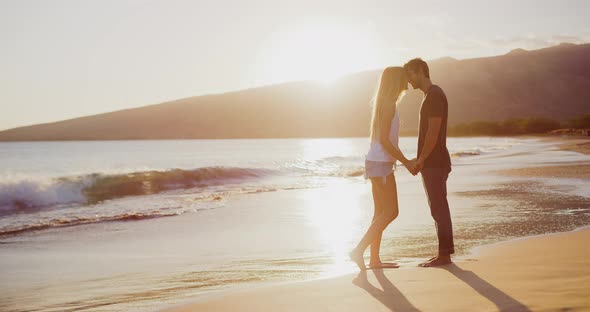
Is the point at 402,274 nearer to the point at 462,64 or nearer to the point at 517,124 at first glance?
the point at 517,124

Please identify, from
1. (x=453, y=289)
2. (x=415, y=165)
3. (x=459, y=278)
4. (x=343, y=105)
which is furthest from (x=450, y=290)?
(x=343, y=105)

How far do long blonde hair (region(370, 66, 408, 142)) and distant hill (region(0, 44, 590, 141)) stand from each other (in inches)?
4778

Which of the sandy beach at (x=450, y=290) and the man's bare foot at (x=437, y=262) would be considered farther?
the man's bare foot at (x=437, y=262)

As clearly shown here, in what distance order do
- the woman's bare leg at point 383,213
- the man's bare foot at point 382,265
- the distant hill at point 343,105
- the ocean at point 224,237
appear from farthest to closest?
the distant hill at point 343,105 → the woman's bare leg at point 383,213 → the man's bare foot at point 382,265 → the ocean at point 224,237

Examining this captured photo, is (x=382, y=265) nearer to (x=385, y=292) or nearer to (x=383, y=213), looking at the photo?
(x=383, y=213)

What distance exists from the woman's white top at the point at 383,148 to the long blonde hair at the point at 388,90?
79 millimetres

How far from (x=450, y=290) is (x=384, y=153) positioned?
173 cm

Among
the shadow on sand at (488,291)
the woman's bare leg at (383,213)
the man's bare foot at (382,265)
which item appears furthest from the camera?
the woman's bare leg at (383,213)

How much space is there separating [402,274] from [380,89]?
5.91 feet

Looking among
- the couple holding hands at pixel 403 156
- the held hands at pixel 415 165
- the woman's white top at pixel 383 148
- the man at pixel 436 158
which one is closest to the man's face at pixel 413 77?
the couple holding hands at pixel 403 156

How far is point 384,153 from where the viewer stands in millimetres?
5895

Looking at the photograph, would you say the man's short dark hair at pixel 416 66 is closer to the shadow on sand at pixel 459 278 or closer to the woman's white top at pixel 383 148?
the woman's white top at pixel 383 148

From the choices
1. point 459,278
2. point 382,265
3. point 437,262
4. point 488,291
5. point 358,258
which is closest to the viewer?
point 488,291

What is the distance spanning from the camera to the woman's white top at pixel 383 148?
5867 millimetres
